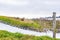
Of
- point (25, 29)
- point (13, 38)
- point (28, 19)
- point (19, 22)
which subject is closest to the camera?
point (13, 38)

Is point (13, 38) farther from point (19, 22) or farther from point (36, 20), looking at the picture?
point (36, 20)

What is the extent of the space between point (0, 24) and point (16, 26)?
1.13 m

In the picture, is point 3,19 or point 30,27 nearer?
point 30,27

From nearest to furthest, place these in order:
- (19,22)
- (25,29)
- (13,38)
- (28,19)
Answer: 1. (13,38)
2. (25,29)
3. (19,22)
4. (28,19)

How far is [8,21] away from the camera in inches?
799

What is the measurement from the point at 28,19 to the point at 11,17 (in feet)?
4.96

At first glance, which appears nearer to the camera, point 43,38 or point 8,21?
point 43,38

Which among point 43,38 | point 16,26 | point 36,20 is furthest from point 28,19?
point 43,38

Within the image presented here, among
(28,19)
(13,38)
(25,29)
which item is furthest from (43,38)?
(28,19)

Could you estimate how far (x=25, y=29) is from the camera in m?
18.8

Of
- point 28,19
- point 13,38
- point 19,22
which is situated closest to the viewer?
point 13,38

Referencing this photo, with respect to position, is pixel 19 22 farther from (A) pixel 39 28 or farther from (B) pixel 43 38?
(B) pixel 43 38

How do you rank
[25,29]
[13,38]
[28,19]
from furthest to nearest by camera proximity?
[28,19], [25,29], [13,38]

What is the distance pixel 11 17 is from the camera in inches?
890
